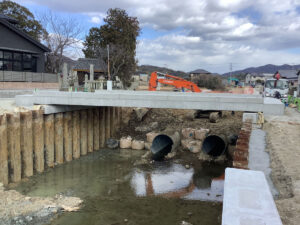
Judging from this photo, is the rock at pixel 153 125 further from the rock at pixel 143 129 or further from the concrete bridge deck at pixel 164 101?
the concrete bridge deck at pixel 164 101

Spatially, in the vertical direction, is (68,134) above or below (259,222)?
below

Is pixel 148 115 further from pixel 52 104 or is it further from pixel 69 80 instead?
pixel 52 104

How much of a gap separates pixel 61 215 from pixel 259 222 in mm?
7849

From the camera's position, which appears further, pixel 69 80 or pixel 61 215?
pixel 69 80

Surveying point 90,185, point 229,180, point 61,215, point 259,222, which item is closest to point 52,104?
point 90,185

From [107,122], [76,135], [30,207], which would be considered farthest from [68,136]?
[30,207]

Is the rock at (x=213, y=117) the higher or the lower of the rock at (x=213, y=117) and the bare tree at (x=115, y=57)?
the lower

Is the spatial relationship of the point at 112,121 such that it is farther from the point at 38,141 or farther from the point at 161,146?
the point at 38,141

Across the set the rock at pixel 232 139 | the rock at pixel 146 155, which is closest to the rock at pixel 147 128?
the rock at pixel 146 155

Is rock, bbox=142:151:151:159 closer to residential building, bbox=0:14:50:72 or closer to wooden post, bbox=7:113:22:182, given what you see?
wooden post, bbox=7:113:22:182

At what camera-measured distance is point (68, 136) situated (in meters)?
15.8

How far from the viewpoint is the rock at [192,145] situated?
17.7 m

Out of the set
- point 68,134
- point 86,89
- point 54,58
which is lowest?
point 68,134

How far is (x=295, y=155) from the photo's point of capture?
28.2ft
